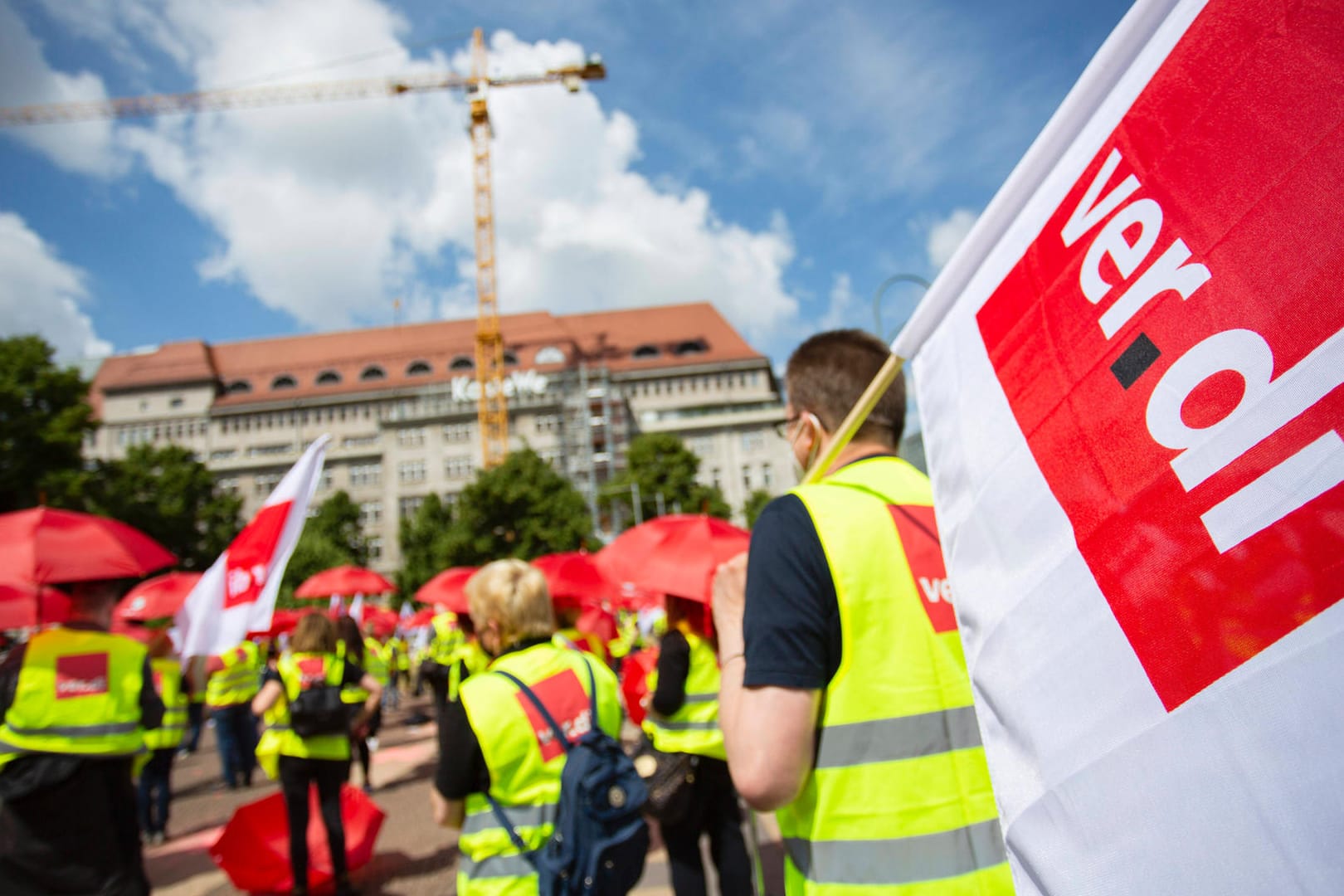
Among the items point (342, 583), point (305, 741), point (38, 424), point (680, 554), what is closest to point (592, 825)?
point (680, 554)

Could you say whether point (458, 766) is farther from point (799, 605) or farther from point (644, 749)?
point (644, 749)

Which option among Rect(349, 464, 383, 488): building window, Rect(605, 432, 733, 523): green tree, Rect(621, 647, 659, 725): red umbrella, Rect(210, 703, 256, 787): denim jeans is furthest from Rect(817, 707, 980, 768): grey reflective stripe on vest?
Rect(349, 464, 383, 488): building window

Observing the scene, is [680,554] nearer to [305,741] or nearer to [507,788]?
[507,788]

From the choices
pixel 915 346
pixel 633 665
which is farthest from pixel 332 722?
pixel 915 346

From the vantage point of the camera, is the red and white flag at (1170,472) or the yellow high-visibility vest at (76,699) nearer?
the red and white flag at (1170,472)

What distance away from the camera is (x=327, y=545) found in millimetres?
44344

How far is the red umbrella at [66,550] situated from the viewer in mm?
3193

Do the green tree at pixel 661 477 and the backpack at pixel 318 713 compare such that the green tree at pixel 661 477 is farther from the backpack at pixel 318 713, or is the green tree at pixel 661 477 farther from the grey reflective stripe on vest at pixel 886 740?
the grey reflective stripe on vest at pixel 886 740

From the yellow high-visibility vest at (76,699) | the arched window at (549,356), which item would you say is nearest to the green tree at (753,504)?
the arched window at (549,356)

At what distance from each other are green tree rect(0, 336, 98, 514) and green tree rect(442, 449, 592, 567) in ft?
52.0

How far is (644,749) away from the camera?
4141 mm

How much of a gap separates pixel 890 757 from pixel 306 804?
4.75m

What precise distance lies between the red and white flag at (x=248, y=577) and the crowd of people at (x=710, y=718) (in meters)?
0.27

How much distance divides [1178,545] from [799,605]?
803 mm
